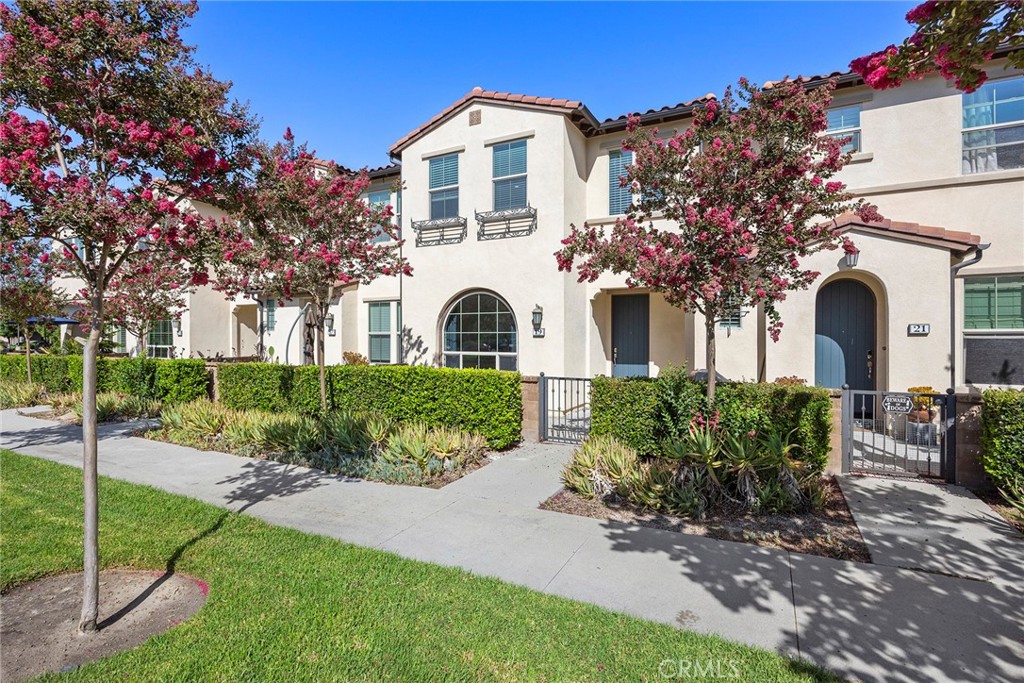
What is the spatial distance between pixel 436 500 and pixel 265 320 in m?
15.4

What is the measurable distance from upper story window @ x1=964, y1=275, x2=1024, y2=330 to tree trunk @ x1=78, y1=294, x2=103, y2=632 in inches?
567

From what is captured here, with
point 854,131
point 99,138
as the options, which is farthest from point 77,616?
point 854,131

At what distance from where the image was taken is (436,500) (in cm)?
641

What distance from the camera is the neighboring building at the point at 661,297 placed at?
976cm

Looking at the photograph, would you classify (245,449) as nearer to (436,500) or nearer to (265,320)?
(436,500)

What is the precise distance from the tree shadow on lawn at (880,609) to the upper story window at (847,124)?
9982mm

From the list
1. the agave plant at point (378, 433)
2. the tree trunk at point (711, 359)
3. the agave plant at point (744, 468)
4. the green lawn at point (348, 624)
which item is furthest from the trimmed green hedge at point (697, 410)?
the green lawn at point (348, 624)

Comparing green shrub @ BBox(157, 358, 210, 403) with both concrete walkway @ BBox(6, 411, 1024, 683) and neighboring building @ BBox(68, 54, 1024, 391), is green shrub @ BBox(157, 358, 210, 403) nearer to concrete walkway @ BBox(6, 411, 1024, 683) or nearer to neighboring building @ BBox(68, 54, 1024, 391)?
neighboring building @ BBox(68, 54, 1024, 391)

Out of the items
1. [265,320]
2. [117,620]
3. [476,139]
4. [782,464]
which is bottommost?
[117,620]

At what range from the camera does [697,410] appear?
7.32 metres

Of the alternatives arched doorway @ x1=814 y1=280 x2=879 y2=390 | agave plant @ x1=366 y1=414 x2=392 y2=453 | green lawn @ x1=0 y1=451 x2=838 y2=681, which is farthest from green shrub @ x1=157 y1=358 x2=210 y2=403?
arched doorway @ x1=814 y1=280 x2=879 y2=390

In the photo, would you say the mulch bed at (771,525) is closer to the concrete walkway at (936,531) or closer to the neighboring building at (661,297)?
the concrete walkway at (936,531)

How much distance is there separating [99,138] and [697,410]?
763 cm

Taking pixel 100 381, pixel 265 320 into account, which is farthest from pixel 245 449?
pixel 265 320
